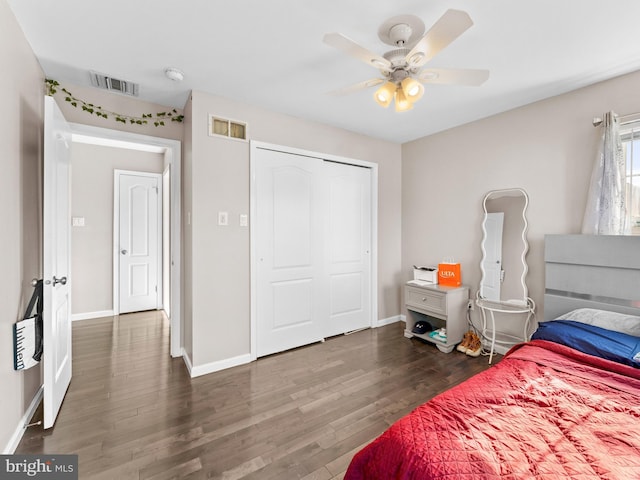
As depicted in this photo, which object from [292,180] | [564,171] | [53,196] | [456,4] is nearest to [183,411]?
[53,196]

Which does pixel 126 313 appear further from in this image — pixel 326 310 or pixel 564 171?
pixel 564 171

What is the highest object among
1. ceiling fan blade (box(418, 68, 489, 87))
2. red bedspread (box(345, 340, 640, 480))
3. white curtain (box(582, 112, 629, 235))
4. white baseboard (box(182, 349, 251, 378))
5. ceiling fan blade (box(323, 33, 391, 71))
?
ceiling fan blade (box(323, 33, 391, 71))

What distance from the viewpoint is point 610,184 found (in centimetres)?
230

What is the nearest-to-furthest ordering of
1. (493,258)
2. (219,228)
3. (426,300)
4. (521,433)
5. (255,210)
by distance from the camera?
1. (521,433)
2. (219,228)
3. (255,210)
4. (493,258)
5. (426,300)

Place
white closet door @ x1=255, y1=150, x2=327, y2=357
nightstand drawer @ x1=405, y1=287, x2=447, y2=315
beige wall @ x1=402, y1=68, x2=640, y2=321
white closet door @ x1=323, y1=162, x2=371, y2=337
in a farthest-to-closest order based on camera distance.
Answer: white closet door @ x1=323, y1=162, x2=371, y2=337 → nightstand drawer @ x1=405, y1=287, x2=447, y2=315 → white closet door @ x1=255, y1=150, x2=327, y2=357 → beige wall @ x1=402, y1=68, x2=640, y2=321

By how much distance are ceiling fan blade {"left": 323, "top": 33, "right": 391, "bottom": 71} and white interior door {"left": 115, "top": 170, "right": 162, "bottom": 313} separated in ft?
14.2

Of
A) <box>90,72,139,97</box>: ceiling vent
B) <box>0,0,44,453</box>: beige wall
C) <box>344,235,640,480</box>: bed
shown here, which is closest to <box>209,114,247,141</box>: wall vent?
<box>90,72,139,97</box>: ceiling vent

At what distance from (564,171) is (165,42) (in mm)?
3385

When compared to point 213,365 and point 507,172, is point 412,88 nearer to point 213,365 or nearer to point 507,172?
point 507,172

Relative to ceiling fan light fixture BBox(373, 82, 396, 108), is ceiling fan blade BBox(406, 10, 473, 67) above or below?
above

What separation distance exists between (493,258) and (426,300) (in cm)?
83

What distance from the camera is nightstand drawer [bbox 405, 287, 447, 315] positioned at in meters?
3.24

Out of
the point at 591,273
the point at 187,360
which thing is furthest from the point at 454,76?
the point at 187,360

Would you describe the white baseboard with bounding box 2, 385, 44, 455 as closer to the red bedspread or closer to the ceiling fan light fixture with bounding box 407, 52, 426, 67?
the red bedspread
